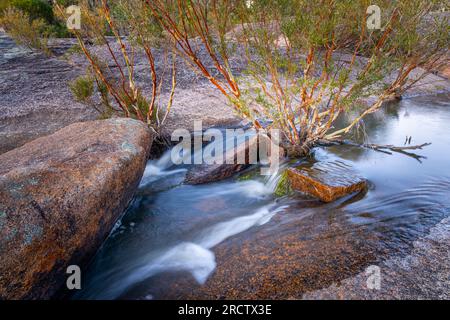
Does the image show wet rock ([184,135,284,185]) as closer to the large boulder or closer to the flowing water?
the flowing water

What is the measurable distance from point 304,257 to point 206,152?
4344mm

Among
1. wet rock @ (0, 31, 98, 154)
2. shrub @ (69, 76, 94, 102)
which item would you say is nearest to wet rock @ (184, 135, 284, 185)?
shrub @ (69, 76, 94, 102)

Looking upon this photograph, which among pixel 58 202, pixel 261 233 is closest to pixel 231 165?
pixel 261 233

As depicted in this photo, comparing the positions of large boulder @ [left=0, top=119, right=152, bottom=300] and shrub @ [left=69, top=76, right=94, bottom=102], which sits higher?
shrub @ [left=69, top=76, right=94, bottom=102]

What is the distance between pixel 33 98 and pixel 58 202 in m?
7.72

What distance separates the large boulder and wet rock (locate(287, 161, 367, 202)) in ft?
8.28

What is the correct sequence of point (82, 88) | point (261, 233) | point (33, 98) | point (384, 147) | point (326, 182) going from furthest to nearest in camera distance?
point (33, 98) < point (82, 88) < point (384, 147) < point (326, 182) < point (261, 233)

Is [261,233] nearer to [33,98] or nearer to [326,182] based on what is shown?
[326,182]

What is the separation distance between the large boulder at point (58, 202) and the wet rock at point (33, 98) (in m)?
3.54

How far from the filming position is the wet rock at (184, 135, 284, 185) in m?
6.16

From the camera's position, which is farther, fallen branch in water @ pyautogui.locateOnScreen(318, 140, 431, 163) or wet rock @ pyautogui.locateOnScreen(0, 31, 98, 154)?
wet rock @ pyautogui.locateOnScreen(0, 31, 98, 154)

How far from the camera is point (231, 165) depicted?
6.28 meters

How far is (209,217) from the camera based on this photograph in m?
5.01
